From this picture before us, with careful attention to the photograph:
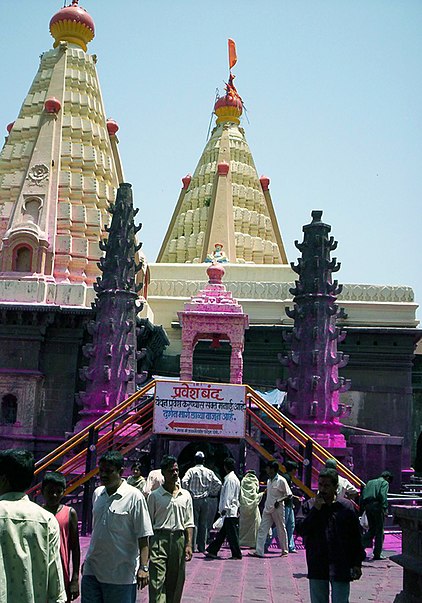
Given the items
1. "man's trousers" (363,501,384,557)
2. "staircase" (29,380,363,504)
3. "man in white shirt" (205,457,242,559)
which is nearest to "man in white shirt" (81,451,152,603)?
"man in white shirt" (205,457,242,559)

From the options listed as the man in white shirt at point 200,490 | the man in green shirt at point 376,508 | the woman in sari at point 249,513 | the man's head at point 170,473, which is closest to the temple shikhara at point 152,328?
the woman in sari at point 249,513

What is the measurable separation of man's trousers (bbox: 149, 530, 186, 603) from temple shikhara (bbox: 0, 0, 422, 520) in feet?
27.9

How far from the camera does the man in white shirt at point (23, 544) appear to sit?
3.88m

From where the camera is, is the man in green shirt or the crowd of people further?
the man in green shirt

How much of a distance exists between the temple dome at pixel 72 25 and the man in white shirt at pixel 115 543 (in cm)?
2536

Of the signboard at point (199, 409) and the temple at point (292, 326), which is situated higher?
the temple at point (292, 326)

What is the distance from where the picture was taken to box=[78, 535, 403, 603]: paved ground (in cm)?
861

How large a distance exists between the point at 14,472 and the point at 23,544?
1.26 feet

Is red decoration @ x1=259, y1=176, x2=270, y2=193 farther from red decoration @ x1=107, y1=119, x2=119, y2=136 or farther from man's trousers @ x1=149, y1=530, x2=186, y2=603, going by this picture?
man's trousers @ x1=149, y1=530, x2=186, y2=603

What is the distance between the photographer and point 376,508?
11.9 m

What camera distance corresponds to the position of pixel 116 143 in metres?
29.6

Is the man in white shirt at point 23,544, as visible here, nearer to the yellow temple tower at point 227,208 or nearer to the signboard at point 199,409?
the signboard at point 199,409

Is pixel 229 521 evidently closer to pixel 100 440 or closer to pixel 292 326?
pixel 100 440

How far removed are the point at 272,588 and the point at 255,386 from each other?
16.3 metres
